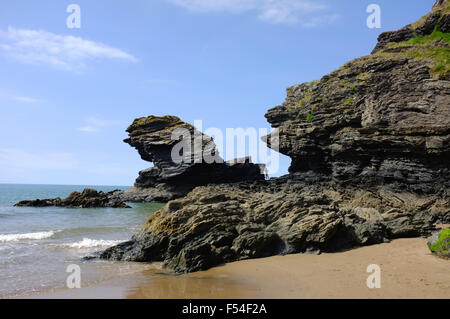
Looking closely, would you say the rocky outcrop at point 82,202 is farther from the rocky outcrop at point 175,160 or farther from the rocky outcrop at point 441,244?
the rocky outcrop at point 441,244

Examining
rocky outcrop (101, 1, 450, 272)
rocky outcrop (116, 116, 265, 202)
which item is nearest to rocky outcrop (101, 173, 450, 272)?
rocky outcrop (101, 1, 450, 272)

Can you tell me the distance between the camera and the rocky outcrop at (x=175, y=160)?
60688 mm

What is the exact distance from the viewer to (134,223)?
34.3 metres

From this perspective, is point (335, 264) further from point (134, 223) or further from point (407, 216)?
point (134, 223)

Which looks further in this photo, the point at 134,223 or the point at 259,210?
the point at 134,223

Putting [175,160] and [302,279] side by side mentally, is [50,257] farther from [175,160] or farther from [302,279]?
Result: [175,160]

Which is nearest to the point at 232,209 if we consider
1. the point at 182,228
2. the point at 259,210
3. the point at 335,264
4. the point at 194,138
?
the point at 259,210

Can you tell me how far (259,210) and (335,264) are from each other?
5395 millimetres

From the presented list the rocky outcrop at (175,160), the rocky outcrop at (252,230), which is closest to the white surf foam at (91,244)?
the rocky outcrop at (252,230)

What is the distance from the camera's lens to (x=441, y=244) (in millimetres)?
12992

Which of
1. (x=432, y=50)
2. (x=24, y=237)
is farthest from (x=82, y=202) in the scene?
(x=432, y=50)

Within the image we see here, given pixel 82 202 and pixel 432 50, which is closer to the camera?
pixel 432 50

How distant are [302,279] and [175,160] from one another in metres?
50.7

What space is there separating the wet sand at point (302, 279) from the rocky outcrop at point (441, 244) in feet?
0.93
